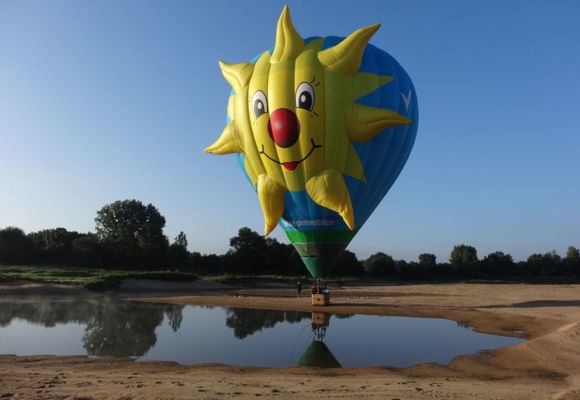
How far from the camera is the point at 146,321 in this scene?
21.8 m

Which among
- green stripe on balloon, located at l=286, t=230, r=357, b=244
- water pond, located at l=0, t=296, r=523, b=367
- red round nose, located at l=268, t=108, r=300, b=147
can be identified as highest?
red round nose, located at l=268, t=108, r=300, b=147

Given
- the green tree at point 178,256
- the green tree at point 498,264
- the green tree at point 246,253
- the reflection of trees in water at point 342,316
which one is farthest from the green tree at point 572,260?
the reflection of trees in water at point 342,316

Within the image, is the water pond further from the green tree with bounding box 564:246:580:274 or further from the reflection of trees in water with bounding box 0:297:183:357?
the green tree with bounding box 564:246:580:274

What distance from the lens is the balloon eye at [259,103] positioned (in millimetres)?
19802

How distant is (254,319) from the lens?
75.6 ft

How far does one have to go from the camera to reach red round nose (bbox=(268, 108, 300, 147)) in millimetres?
18984

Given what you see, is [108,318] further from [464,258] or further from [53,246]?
[464,258]

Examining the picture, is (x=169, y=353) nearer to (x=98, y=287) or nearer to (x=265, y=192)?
(x=265, y=192)

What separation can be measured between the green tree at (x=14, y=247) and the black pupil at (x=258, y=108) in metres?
59.2

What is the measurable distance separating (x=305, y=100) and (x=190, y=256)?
60182 mm

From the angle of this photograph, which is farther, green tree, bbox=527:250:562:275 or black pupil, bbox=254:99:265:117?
green tree, bbox=527:250:562:275

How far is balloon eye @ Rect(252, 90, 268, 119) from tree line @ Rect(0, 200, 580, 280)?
48780 millimetres

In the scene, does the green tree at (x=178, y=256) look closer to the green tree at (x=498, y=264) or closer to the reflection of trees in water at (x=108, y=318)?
the reflection of trees in water at (x=108, y=318)

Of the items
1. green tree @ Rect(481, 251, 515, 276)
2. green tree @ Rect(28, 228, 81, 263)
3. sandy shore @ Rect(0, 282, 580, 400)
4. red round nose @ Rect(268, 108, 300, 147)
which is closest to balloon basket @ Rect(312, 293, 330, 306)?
red round nose @ Rect(268, 108, 300, 147)
